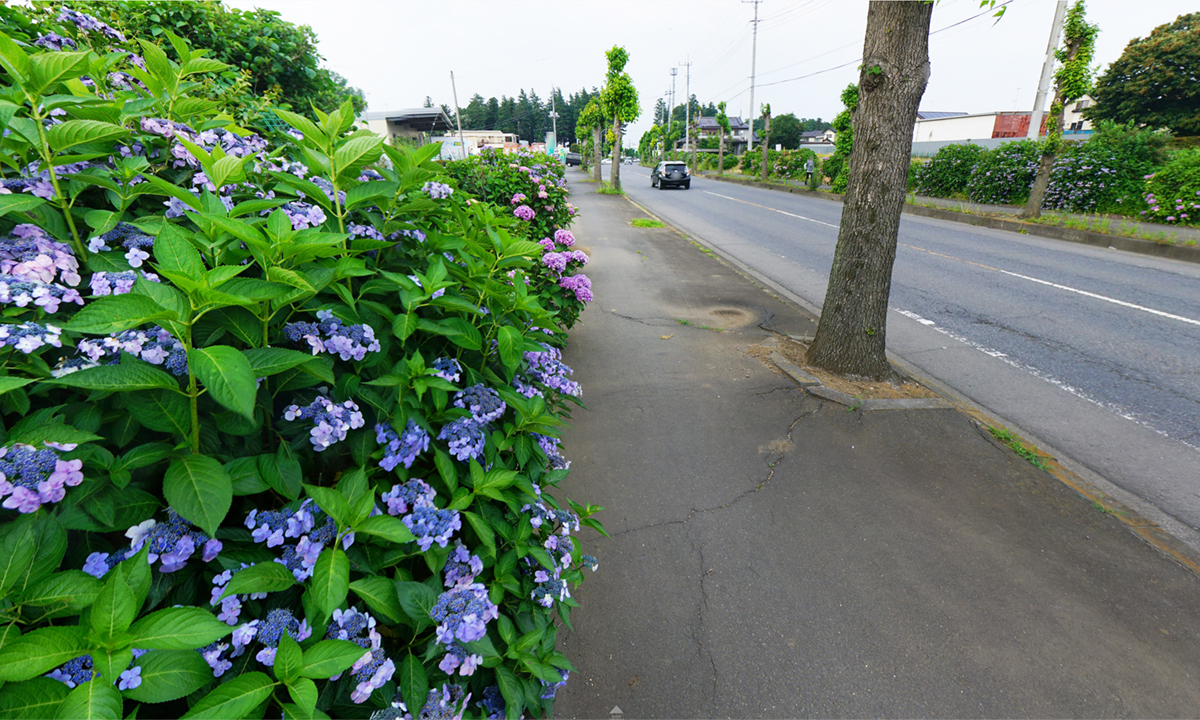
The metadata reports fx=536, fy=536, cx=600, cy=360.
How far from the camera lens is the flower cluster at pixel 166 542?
0.97 metres

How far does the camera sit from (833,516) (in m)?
3.30

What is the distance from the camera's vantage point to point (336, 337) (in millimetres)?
1241

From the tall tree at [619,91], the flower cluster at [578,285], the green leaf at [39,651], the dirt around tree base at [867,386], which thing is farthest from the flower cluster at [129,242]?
the tall tree at [619,91]

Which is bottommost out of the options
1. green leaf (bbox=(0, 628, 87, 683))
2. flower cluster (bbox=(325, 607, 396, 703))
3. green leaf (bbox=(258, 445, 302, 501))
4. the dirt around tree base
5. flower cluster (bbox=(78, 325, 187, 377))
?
the dirt around tree base

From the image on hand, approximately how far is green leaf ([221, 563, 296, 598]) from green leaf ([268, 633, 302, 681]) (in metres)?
0.10

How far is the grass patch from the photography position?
391cm

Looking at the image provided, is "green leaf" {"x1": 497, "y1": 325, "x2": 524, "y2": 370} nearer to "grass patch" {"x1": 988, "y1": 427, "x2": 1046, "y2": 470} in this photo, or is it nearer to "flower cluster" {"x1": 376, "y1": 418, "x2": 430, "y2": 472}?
"flower cluster" {"x1": 376, "y1": 418, "x2": 430, "y2": 472}

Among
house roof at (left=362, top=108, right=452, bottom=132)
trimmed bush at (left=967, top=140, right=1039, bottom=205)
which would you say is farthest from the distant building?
trimmed bush at (left=967, top=140, right=1039, bottom=205)

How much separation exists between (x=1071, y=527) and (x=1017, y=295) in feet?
22.2

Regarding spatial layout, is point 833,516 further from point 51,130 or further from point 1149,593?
point 51,130

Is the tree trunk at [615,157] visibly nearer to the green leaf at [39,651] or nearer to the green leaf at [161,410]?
the green leaf at [161,410]

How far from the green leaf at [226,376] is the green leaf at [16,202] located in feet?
1.64

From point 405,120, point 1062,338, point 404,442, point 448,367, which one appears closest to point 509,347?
point 448,367

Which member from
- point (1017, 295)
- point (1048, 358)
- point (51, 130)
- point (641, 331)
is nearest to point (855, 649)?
point (51, 130)
